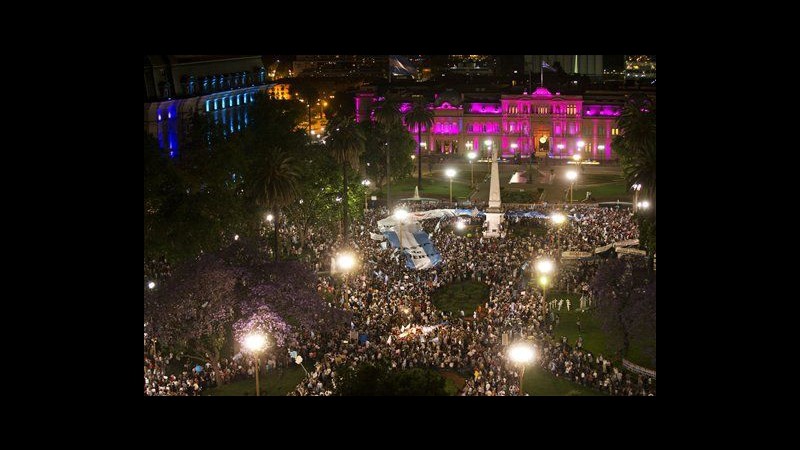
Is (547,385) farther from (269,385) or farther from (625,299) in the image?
(269,385)

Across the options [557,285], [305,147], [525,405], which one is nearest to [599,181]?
[305,147]

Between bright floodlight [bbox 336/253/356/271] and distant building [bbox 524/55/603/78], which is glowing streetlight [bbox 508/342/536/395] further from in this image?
distant building [bbox 524/55/603/78]

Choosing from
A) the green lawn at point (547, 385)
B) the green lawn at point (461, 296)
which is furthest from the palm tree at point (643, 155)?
the green lawn at point (547, 385)

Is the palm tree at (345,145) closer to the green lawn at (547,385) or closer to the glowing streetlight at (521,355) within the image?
the green lawn at (547,385)

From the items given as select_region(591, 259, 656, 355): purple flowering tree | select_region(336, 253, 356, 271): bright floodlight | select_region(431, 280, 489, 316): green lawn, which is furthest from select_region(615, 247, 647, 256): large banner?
select_region(336, 253, 356, 271): bright floodlight

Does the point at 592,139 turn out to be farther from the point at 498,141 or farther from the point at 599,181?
the point at 599,181

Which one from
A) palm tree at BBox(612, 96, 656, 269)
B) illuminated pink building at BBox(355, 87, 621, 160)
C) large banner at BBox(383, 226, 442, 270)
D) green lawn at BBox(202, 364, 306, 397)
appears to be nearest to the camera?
green lawn at BBox(202, 364, 306, 397)

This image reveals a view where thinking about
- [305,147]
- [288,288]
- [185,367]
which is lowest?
[185,367]
